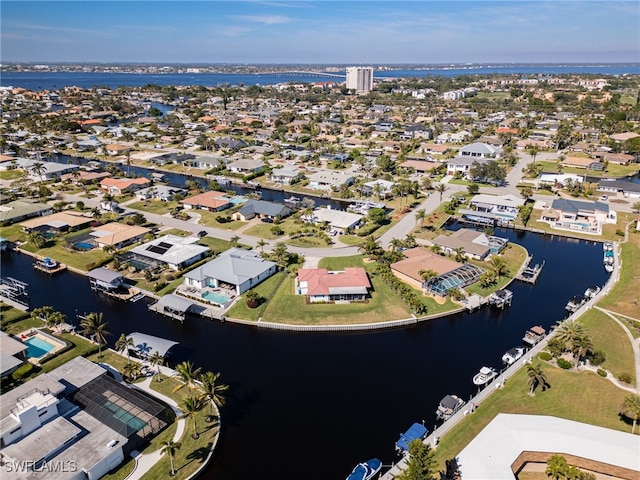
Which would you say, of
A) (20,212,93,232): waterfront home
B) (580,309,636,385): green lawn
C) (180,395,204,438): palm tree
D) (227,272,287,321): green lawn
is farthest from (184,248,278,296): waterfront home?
(580,309,636,385): green lawn

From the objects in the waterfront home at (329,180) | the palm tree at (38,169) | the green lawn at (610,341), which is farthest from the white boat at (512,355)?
the palm tree at (38,169)

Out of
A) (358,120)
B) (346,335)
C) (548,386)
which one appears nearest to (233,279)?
(346,335)

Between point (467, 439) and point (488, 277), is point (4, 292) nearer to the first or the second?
point (467, 439)

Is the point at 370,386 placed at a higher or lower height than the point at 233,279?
lower

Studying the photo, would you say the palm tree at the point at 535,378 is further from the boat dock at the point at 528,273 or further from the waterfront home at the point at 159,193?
the waterfront home at the point at 159,193

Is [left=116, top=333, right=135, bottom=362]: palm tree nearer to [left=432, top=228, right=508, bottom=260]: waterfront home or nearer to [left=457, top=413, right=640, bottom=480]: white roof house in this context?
[left=457, top=413, right=640, bottom=480]: white roof house

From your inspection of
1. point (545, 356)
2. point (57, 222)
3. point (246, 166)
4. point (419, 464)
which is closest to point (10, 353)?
point (419, 464)
